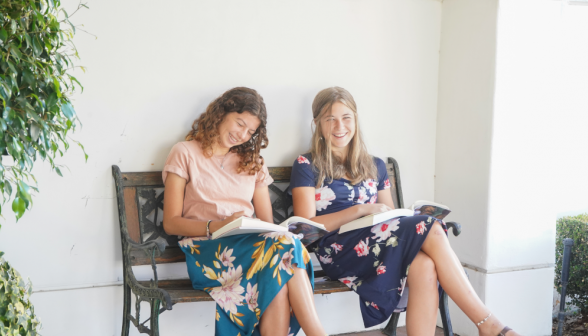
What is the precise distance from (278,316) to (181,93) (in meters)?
1.21

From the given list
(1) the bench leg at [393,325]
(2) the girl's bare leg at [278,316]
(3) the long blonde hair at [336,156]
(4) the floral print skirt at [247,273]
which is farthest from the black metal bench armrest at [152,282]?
(1) the bench leg at [393,325]

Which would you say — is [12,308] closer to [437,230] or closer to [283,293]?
[283,293]

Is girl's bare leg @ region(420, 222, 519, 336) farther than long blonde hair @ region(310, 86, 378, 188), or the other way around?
long blonde hair @ region(310, 86, 378, 188)

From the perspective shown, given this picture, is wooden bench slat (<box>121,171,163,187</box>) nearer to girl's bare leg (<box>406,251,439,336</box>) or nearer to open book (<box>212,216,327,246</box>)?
open book (<box>212,216,327,246</box>)

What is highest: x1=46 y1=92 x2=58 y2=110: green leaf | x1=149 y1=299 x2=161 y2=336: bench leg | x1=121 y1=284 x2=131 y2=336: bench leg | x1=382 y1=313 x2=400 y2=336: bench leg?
x1=46 y1=92 x2=58 y2=110: green leaf

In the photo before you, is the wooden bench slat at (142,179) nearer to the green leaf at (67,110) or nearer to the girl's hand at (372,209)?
the green leaf at (67,110)

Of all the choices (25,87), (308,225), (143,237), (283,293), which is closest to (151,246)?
(143,237)

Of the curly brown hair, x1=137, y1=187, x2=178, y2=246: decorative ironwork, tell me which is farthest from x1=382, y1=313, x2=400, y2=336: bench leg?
x1=137, y1=187, x2=178, y2=246: decorative ironwork

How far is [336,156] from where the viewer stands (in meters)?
2.62

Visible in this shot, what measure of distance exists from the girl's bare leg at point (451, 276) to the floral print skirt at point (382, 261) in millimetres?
45

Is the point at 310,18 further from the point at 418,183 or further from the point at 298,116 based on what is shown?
the point at 418,183

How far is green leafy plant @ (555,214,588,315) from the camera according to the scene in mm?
2816

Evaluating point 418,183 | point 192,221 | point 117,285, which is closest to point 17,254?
point 117,285

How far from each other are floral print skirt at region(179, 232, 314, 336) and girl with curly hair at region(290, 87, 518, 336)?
0.33 metres
